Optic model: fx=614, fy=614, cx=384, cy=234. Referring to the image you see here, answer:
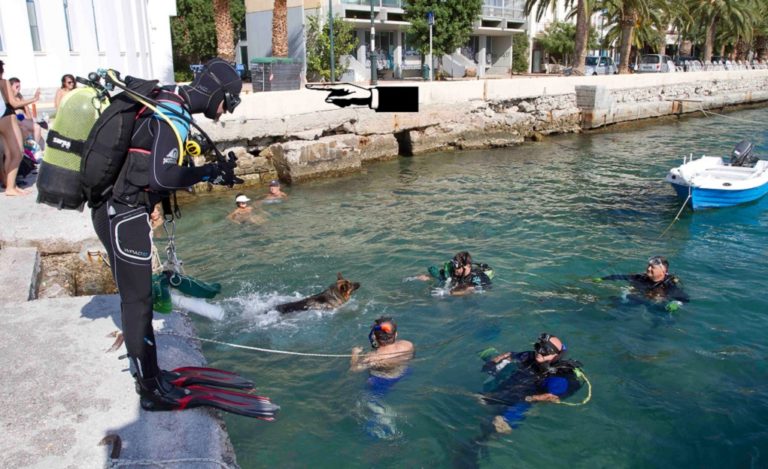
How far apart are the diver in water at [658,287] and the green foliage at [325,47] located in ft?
73.4

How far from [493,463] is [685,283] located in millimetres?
5448

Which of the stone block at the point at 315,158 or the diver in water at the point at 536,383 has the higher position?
the stone block at the point at 315,158

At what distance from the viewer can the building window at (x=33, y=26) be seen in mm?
16344

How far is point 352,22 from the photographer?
31.4m

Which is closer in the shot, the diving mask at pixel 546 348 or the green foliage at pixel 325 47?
the diving mask at pixel 546 348

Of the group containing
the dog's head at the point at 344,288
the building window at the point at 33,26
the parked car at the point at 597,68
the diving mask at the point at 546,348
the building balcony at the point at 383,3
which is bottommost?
the dog's head at the point at 344,288

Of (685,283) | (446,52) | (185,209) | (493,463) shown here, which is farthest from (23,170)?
(446,52)

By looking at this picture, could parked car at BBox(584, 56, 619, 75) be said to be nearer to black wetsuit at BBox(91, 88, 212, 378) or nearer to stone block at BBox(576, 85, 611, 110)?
stone block at BBox(576, 85, 611, 110)

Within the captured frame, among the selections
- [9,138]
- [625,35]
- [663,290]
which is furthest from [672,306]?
[625,35]

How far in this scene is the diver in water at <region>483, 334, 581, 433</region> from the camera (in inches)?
219

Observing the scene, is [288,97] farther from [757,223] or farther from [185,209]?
[757,223]

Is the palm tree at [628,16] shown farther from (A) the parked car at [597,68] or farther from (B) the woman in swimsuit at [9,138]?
(B) the woman in swimsuit at [9,138]

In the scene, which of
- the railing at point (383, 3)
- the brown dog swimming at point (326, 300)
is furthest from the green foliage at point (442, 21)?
the brown dog swimming at point (326, 300)

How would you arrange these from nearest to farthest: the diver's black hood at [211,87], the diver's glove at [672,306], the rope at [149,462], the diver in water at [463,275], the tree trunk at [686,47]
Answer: the rope at [149,462], the diver's black hood at [211,87], the diver's glove at [672,306], the diver in water at [463,275], the tree trunk at [686,47]
